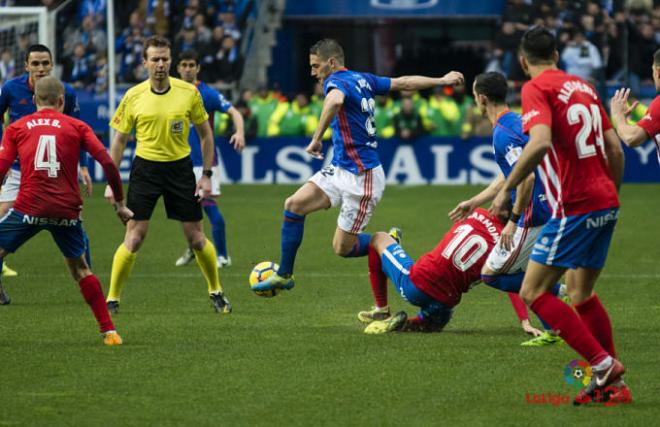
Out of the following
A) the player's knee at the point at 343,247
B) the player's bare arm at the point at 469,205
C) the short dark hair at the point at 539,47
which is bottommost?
the player's knee at the point at 343,247

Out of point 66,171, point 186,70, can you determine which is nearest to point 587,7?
point 186,70

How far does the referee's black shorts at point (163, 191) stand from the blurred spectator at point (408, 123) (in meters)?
12.6

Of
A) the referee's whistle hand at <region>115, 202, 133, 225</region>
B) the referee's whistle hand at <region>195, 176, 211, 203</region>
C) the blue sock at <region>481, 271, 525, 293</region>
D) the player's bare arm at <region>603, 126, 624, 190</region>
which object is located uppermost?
the player's bare arm at <region>603, 126, 624, 190</region>

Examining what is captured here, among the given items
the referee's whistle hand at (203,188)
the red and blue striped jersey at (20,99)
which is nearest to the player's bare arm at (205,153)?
the referee's whistle hand at (203,188)

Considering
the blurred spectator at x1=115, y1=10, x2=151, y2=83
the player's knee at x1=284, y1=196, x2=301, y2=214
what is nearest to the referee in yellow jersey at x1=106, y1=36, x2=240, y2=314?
the player's knee at x1=284, y1=196, x2=301, y2=214

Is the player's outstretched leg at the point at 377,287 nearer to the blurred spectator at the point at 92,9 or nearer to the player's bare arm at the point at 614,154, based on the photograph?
the player's bare arm at the point at 614,154

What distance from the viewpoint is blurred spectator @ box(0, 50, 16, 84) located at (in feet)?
62.5

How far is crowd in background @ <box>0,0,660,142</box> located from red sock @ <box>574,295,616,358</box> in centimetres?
1551

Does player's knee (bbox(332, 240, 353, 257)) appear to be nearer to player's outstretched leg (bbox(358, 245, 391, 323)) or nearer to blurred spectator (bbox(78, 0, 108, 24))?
player's outstretched leg (bbox(358, 245, 391, 323))

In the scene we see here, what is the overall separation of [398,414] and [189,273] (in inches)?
244

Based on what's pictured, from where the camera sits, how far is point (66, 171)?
8180mm

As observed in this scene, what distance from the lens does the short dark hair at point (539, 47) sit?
6488mm

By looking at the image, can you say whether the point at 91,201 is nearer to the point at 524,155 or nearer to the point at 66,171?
the point at 66,171

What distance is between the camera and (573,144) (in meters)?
6.41
